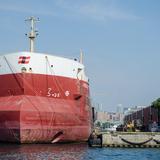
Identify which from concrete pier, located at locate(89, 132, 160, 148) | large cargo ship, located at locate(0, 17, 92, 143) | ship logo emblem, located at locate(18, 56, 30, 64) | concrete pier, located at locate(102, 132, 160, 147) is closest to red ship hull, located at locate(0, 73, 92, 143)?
large cargo ship, located at locate(0, 17, 92, 143)

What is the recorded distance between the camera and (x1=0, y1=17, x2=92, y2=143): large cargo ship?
1768 inches

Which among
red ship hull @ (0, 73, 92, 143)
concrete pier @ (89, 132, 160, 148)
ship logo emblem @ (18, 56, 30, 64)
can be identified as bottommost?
concrete pier @ (89, 132, 160, 148)

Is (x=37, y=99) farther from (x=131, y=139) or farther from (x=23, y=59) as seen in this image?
(x=131, y=139)

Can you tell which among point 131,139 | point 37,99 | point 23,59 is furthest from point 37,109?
point 131,139

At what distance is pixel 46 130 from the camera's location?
4600 centimetres

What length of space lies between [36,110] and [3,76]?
15.9 ft

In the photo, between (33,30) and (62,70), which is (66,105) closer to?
(62,70)

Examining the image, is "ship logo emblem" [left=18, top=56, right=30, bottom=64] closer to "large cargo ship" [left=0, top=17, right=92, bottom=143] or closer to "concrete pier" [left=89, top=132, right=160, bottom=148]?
"large cargo ship" [left=0, top=17, right=92, bottom=143]

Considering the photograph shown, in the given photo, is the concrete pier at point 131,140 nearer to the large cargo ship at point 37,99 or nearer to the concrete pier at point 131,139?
the concrete pier at point 131,139

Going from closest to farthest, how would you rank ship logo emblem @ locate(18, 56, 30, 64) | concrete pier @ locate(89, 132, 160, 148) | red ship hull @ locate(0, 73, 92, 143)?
red ship hull @ locate(0, 73, 92, 143) < concrete pier @ locate(89, 132, 160, 148) < ship logo emblem @ locate(18, 56, 30, 64)

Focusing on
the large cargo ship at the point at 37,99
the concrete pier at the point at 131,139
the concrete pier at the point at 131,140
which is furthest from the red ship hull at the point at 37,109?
the concrete pier at the point at 131,139

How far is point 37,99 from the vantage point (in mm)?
45938

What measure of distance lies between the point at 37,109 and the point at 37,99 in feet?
3.31

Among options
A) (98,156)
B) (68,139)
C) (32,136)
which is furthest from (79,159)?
(68,139)
